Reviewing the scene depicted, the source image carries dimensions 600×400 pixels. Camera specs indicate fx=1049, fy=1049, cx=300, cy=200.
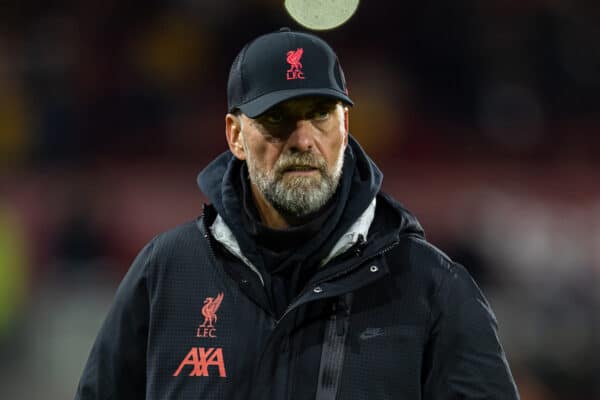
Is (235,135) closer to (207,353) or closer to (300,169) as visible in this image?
(300,169)

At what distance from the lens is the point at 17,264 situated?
9000 mm

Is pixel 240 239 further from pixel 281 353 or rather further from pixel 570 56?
pixel 570 56

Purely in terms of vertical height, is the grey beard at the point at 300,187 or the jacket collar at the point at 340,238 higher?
the grey beard at the point at 300,187

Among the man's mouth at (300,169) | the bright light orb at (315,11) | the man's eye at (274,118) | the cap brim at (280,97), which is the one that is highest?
the bright light orb at (315,11)

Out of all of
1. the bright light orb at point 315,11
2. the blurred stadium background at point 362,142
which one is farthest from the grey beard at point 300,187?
the blurred stadium background at point 362,142

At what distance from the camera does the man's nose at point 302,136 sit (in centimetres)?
264

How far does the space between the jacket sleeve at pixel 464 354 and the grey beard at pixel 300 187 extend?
1.29ft

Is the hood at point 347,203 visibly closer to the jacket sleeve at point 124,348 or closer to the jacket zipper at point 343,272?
the jacket zipper at point 343,272

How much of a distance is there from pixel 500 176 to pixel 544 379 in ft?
9.22

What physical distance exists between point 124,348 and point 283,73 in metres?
0.86

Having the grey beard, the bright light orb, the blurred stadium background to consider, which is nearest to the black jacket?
the grey beard

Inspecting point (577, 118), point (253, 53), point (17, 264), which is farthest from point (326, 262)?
point (577, 118)

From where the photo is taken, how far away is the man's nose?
2.64m

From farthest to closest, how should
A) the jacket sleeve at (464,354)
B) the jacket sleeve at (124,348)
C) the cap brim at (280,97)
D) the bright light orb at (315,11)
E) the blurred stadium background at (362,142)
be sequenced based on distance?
the blurred stadium background at (362,142), the bright light orb at (315,11), the jacket sleeve at (124,348), the cap brim at (280,97), the jacket sleeve at (464,354)
